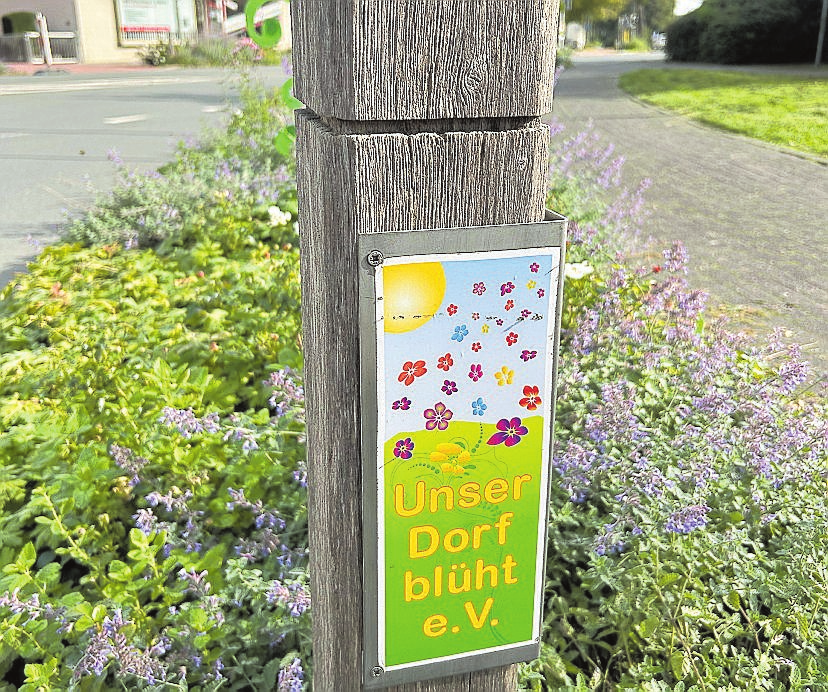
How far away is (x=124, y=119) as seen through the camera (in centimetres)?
1322

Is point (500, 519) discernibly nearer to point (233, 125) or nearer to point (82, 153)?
point (233, 125)

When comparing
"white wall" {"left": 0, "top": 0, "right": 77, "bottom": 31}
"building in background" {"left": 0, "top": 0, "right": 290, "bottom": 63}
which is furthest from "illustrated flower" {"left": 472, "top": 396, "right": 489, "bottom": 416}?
"white wall" {"left": 0, "top": 0, "right": 77, "bottom": 31}

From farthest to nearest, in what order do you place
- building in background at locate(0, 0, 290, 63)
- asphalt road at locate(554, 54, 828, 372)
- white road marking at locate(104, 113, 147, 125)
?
building in background at locate(0, 0, 290, 63) → white road marking at locate(104, 113, 147, 125) → asphalt road at locate(554, 54, 828, 372)

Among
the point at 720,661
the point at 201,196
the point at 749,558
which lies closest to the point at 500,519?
the point at 720,661

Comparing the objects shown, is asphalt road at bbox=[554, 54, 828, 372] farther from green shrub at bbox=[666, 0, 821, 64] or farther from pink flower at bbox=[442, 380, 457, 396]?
green shrub at bbox=[666, 0, 821, 64]

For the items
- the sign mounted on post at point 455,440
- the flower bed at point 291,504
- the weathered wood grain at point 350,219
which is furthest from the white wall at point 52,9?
the sign mounted on post at point 455,440

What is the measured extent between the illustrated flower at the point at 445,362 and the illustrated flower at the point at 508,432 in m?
0.13

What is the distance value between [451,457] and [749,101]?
15.2 metres

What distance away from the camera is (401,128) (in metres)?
1.13

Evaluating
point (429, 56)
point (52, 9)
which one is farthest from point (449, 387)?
point (52, 9)

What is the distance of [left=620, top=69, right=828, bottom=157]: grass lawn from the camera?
37.0ft

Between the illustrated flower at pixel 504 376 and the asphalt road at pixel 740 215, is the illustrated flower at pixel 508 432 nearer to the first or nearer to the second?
the illustrated flower at pixel 504 376

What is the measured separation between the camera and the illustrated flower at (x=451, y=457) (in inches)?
48.7

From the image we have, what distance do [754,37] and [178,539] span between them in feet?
86.2
